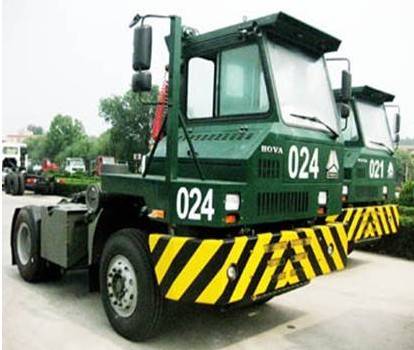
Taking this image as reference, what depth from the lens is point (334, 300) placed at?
218 inches

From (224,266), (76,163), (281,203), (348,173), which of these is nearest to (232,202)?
(224,266)

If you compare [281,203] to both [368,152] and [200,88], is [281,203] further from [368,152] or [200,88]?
→ [368,152]

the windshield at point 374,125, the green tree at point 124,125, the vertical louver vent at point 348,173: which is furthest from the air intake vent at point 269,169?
the green tree at point 124,125

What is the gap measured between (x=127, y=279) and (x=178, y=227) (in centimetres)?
70

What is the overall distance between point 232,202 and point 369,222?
4.58m

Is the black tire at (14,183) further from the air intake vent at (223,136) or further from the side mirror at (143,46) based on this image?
the side mirror at (143,46)

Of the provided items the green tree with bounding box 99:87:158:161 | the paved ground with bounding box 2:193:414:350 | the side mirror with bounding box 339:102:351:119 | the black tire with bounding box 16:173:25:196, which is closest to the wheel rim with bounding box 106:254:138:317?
the paved ground with bounding box 2:193:414:350

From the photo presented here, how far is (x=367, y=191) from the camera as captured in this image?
7.84 meters

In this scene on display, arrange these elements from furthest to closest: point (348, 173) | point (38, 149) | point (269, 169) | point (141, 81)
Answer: point (38, 149) < point (348, 173) < point (269, 169) < point (141, 81)

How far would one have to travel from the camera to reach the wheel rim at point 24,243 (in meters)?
5.92

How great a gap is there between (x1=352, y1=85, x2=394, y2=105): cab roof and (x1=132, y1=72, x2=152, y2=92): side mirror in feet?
16.5

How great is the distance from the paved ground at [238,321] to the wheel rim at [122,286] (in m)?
0.25

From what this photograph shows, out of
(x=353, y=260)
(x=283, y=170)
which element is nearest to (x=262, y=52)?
(x=283, y=170)

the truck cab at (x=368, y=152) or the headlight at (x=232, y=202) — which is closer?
the headlight at (x=232, y=202)
